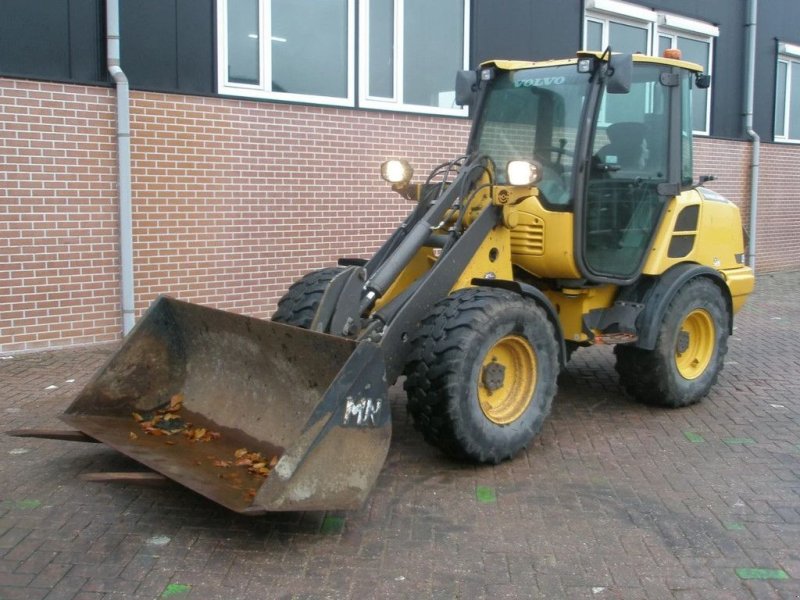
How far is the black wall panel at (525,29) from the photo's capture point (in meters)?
10.6

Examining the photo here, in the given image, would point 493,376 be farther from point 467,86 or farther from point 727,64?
point 727,64

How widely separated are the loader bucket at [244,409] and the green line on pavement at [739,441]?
268 centimetres

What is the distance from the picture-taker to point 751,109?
14.5 m

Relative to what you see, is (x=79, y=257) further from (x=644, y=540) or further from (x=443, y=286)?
(x=644, y=540)

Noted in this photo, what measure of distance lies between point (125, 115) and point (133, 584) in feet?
17.3

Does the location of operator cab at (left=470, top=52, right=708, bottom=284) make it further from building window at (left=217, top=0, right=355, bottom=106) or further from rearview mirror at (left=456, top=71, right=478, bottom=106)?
building window at (left=217, top=0, right=355, bottom=106)

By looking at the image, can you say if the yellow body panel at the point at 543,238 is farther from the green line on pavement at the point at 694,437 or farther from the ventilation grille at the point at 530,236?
the green line on pavement at the point at 694,437

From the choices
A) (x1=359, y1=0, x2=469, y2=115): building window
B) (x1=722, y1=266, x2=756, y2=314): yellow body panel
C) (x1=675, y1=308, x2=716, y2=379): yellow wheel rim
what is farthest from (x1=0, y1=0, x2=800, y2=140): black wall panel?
(x1=675, y1=308, x2=716, y2=379): yellow wheel rim

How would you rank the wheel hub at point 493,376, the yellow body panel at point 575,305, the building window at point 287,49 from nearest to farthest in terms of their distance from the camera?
the wheel hub at point 493,376 < the yellow body panel at point 575,305 < the building window at point 287,49

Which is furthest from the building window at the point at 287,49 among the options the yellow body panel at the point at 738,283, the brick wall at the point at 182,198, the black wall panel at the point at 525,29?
the yellow body panel at the point at 738,283

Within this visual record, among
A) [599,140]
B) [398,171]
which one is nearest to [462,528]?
[398,171]

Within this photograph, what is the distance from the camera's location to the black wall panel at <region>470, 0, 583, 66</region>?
10.6 metres

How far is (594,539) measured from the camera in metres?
4.20

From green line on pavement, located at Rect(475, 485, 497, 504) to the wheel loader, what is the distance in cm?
19
